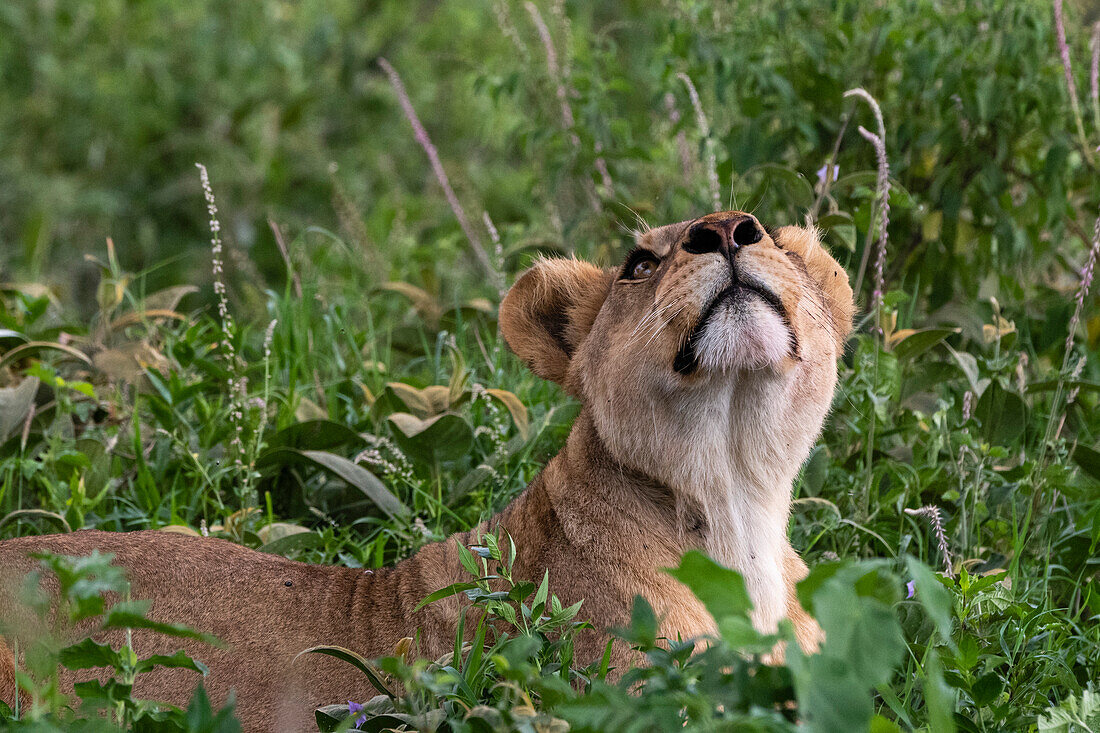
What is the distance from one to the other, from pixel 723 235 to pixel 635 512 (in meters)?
0.68

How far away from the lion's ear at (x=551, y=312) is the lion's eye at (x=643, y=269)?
0.62 feet

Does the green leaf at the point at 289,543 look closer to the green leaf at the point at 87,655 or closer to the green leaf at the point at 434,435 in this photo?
the green leaf at the point at 434,435

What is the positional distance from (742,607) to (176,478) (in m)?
2.83

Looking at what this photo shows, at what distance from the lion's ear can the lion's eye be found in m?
0.19

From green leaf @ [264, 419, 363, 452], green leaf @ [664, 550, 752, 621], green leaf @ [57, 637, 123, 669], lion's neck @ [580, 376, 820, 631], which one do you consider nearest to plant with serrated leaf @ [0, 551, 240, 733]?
green leaf @ [57, 637, 123, 669]

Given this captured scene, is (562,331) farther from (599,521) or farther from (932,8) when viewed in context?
(932,8)

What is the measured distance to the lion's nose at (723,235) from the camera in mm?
2689

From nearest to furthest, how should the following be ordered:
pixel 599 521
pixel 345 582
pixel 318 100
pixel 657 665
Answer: pixel 657 665, pixel 599 521, pixel 345 582, pixel 318 100

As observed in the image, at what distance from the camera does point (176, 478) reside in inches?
A: 155

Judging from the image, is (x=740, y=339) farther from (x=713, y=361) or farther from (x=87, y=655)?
(x=87, y=655)

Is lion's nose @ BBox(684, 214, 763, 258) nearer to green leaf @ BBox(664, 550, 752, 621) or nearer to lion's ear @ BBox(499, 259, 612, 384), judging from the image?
lion's ear @ BBox(499, 259, 612, 384)

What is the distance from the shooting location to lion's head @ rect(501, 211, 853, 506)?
8.71 feet

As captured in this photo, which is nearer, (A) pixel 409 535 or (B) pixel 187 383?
(A) pixel 409 535

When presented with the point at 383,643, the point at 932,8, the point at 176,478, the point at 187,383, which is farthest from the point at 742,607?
the point at 932,8
